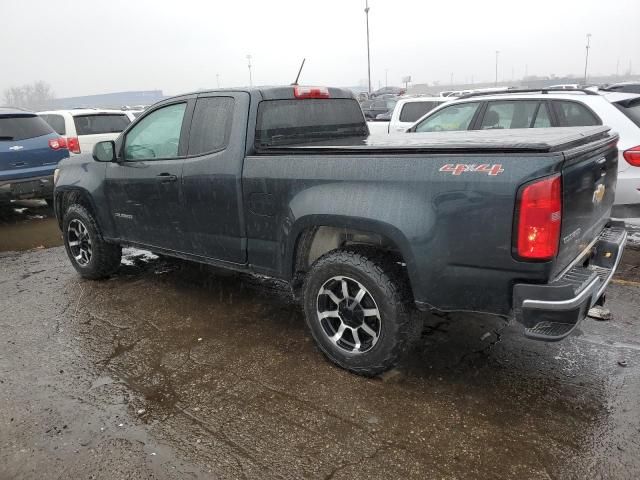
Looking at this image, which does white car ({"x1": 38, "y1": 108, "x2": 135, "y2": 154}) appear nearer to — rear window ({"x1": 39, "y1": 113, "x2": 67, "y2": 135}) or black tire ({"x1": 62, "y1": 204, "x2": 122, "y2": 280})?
rear window ({"x1": 39, "y1": 113, "x2": 67, "y2": 135})

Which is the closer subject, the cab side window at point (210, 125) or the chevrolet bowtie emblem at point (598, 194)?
the chevrolet bowtie emblem at point (598, 194)

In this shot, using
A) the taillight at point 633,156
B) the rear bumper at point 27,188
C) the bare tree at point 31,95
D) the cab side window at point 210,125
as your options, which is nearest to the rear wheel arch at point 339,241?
the cab side window at point 210,125

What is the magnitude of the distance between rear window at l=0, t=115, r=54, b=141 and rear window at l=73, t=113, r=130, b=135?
1477 millimetres

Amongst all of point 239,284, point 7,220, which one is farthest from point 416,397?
point 7,220

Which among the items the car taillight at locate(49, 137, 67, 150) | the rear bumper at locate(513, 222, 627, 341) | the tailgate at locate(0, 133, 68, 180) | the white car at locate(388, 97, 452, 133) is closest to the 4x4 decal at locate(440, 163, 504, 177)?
the rear bumper at locate(513, 222, 627, 341)

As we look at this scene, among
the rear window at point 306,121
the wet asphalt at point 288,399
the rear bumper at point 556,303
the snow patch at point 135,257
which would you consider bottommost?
the snow patch at point 135,257

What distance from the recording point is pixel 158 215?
173 inches

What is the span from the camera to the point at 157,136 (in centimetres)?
442

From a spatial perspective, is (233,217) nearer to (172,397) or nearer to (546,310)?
(172,397)

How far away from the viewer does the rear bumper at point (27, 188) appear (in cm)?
788

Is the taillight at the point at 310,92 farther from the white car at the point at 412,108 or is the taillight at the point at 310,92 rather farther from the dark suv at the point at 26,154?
the dark suv at the point at 26,154

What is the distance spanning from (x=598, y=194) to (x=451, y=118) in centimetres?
385

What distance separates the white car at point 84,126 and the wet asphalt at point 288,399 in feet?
20.5

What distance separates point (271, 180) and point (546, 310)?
6.12 ft
